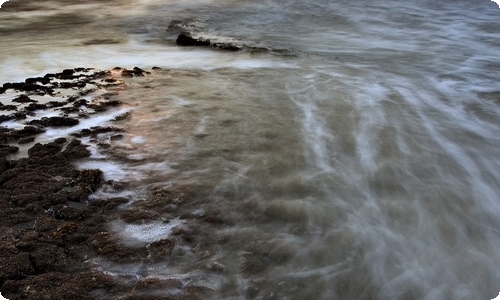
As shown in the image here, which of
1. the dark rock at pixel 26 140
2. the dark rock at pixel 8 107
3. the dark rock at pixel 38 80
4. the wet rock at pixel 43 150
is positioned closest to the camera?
the wet rock at pixel 43 150

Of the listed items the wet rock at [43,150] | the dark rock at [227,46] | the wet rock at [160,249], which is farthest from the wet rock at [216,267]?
the dark rock at [227,46]

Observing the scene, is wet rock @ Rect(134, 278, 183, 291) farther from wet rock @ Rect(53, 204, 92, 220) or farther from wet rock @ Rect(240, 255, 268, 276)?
wet rock @ Rect(53, 204, 92, 220)

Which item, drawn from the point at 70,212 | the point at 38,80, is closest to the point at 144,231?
the point at 70,212

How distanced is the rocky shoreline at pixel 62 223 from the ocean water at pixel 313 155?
10 cm

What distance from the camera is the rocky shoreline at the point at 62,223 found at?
8.09ft

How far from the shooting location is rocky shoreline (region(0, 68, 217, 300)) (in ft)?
8.09

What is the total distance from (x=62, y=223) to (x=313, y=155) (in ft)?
7.37

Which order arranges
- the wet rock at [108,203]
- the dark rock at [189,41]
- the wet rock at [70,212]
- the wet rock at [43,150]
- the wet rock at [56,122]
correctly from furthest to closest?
the dark rock at [189,41] < the wet rock at [56,122] < the wet rock at [43,150] < the wet rock at [108,203] < the wet rock at [70,212]

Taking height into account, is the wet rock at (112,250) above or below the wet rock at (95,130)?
below

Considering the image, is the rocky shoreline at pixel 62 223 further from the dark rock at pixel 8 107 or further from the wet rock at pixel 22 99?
the wet rock at pixel 22 99

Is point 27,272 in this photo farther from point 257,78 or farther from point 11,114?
point 257,78

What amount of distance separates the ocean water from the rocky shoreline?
96 millimetres

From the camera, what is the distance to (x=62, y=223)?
2947 millimetres

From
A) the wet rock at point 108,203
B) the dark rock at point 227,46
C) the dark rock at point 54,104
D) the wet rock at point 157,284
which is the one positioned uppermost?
the dark rock at point 227,46
